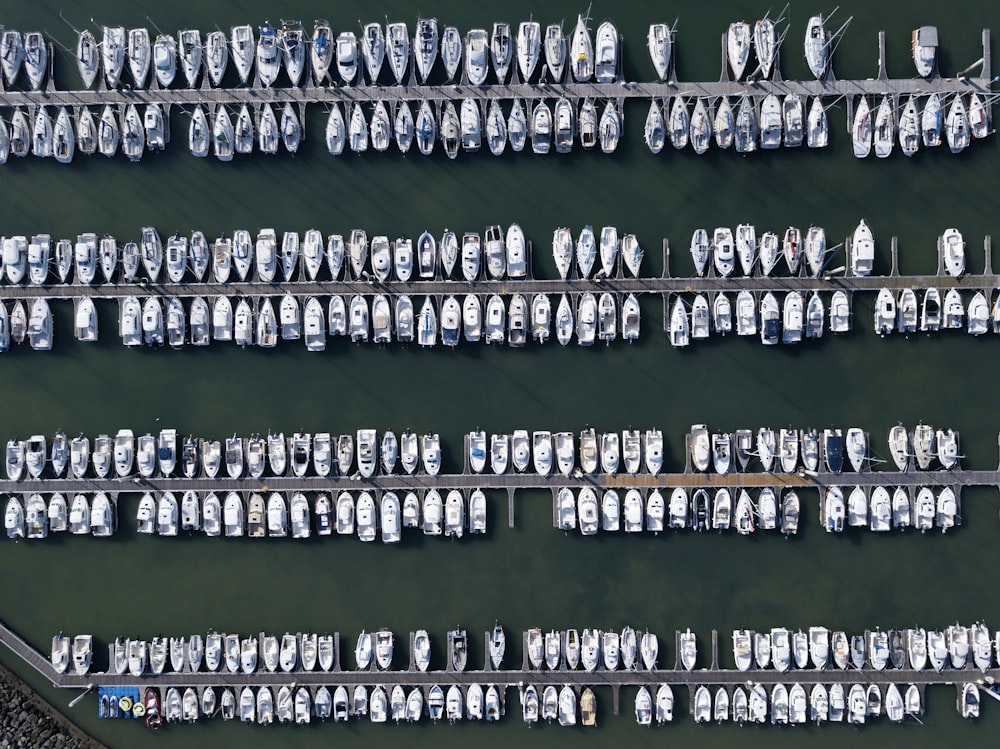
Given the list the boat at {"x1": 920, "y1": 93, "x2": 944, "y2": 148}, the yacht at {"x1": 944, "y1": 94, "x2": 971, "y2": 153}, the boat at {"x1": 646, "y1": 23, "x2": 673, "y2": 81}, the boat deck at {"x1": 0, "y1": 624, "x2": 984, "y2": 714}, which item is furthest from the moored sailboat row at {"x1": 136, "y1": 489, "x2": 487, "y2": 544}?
the yacht at {"x1": 944, "y1": 94, "x2": 971, "y2": 153}

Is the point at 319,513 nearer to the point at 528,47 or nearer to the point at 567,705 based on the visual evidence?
the point at 567,705

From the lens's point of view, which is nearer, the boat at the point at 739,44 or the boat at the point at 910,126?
the boat at the point at 910,126

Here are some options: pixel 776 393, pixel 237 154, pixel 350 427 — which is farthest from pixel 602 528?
pixel 237 154

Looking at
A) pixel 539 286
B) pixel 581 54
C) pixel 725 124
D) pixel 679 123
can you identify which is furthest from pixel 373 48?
pixel 725 124

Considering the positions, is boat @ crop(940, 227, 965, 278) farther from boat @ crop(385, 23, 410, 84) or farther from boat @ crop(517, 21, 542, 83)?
boat @ crop(385, 23, 410, 84)

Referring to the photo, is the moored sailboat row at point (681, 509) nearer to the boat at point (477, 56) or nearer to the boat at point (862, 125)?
the boat at point (862, 125)

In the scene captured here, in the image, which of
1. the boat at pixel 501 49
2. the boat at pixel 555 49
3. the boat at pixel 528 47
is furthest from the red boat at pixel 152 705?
the boat at pixel 555 49

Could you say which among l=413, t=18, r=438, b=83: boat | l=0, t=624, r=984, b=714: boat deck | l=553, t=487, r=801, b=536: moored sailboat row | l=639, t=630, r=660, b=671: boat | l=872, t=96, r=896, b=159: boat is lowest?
l=0, t=624, r=984, b=714: boat deck
